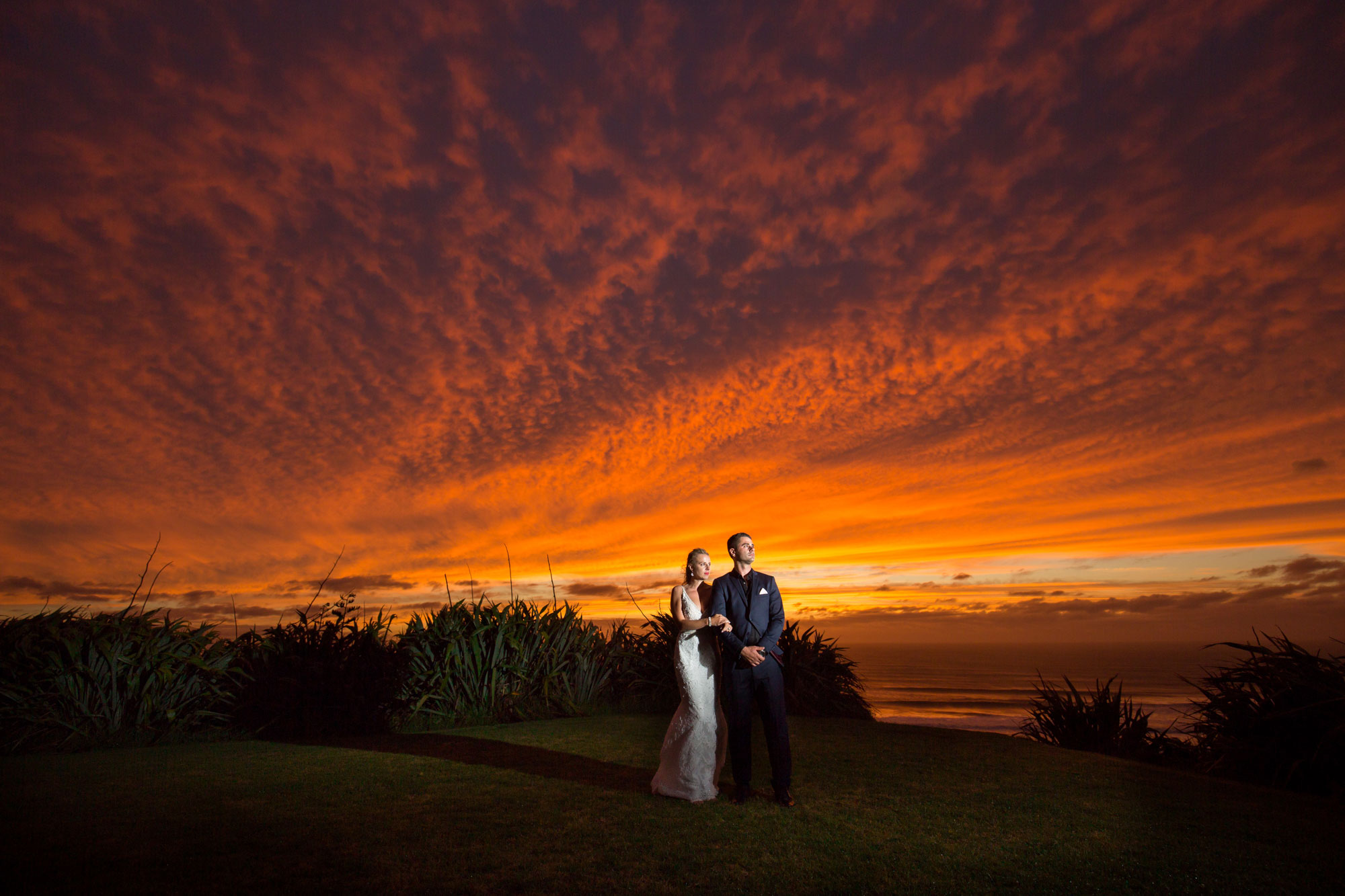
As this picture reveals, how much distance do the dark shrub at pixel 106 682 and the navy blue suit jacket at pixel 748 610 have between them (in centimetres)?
688

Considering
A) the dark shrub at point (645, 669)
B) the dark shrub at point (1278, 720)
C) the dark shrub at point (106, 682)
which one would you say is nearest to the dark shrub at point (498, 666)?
the dark shrub at point (645, 669)

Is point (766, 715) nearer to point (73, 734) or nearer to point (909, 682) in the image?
point (73, 734)

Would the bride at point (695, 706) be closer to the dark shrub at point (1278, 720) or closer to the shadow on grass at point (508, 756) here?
the shadow on grass at point (508, 756)

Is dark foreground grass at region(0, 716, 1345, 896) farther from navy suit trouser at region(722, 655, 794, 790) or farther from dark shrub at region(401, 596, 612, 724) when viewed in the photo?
dark shrub at region(401, 596, 612, 724)

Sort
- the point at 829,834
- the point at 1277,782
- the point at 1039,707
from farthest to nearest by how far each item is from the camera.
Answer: the point at 1039,707 → the point at 1277,782 → the point at 829,834

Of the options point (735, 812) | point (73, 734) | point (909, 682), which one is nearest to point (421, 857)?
point (735, 812)

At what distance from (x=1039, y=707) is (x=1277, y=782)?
11.0ft

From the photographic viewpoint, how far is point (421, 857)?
396 centimetres

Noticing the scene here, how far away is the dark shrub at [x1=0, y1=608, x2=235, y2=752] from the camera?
7.77 m

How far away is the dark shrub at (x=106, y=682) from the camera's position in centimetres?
777

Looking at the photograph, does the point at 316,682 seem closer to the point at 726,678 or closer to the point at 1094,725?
the point at 726,678

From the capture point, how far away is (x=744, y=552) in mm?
5254

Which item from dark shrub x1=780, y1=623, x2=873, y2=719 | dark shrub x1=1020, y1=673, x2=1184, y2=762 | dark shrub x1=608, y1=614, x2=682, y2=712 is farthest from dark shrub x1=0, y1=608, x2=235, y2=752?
dark shrub x1=1020, y1=673, x2=1184, y2=762

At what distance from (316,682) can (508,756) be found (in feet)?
11.7
